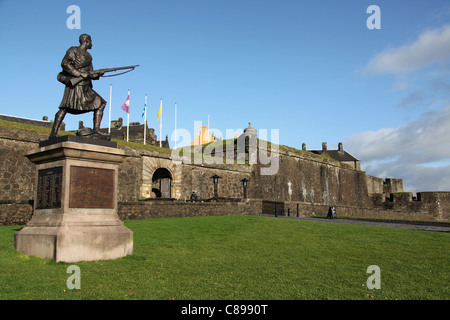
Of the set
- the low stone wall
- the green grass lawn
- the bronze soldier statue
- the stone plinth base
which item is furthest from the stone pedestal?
the low stone wall

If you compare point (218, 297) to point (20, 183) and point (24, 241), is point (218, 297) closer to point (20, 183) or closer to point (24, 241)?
point (24, 241)

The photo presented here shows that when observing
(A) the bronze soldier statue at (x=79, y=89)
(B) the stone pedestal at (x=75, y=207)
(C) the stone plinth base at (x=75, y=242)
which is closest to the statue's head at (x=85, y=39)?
(A) the bronze soldier statue at (x=79, y=89)

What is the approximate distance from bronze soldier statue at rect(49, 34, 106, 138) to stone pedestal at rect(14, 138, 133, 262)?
62 cm

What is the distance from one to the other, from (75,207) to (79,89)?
244 cm

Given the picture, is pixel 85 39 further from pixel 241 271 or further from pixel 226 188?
pixel 226 188

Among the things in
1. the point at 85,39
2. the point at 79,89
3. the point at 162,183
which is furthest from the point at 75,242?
the point at 162,183

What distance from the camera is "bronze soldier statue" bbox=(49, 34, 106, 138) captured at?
23.6ft

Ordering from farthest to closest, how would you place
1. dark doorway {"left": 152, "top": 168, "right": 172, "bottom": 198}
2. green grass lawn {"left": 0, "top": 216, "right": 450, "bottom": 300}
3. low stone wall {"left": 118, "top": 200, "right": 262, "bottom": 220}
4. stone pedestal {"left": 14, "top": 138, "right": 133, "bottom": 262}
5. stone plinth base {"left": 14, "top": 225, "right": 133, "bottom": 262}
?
1. dark doorway {"left": 152, "top": 168, "right": 172, "bottom": 198}
2. low stone wall {"left": 118, "top": 200, "right": 262, "bottom": 220}
3. stone pedestal {"left": 14, "top": 138, "right": 133, "bottom": 262}
4. stone plinth base {"left": 14, "top": 225, "right": 133, "bottom": 262}
5. green grass lawn {"left": 0, "top": 216, "right": 450, "bottom": 300}

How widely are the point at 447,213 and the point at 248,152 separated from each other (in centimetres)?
2808

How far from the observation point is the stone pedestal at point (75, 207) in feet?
19.9

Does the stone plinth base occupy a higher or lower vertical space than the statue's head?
lower

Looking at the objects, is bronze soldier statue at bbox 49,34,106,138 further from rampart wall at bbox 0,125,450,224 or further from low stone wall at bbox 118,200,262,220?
low stone wall at bbox 118,200,262,220

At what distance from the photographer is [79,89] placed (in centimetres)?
725

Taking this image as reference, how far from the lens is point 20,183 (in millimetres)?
16234
